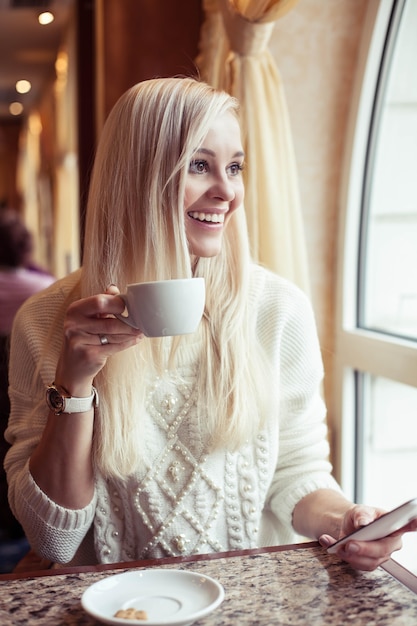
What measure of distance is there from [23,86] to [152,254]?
798 centimetres

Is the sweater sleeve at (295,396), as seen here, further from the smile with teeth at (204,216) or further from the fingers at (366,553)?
the fingers at (366,553)

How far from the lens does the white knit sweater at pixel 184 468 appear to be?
4.57ft

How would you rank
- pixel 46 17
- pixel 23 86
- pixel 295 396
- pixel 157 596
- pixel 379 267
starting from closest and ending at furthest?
1. pixel 157 596
2. pixel 295 396
3. pixel 379 267
4. pixel 46 17
5. pixel 23 86

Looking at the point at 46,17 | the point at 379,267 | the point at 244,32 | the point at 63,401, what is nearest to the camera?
the point at 63,401

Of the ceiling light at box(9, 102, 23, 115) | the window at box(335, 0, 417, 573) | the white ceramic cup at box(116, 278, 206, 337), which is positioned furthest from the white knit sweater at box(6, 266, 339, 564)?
the ceiling light at box(9, 102, 23, 115)

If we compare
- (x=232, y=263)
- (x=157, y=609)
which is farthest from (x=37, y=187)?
(x=157, y=609)

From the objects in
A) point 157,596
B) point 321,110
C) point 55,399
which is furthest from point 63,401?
point 321,110

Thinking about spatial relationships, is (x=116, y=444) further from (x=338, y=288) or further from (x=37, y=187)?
(x=37, y=187)

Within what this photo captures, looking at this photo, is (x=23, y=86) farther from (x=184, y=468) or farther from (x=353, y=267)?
(x=184, y=468)

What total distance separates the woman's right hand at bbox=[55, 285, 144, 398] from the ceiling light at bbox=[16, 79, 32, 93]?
7850 mm

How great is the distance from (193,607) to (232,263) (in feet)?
2.55

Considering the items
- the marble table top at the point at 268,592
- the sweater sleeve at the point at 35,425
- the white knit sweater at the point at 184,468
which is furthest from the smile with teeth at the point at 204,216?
the marble table top at the point at 268,592

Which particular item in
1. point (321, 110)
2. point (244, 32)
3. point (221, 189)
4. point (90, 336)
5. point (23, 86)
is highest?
point (23, 86)

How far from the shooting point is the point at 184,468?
141 centimetres
